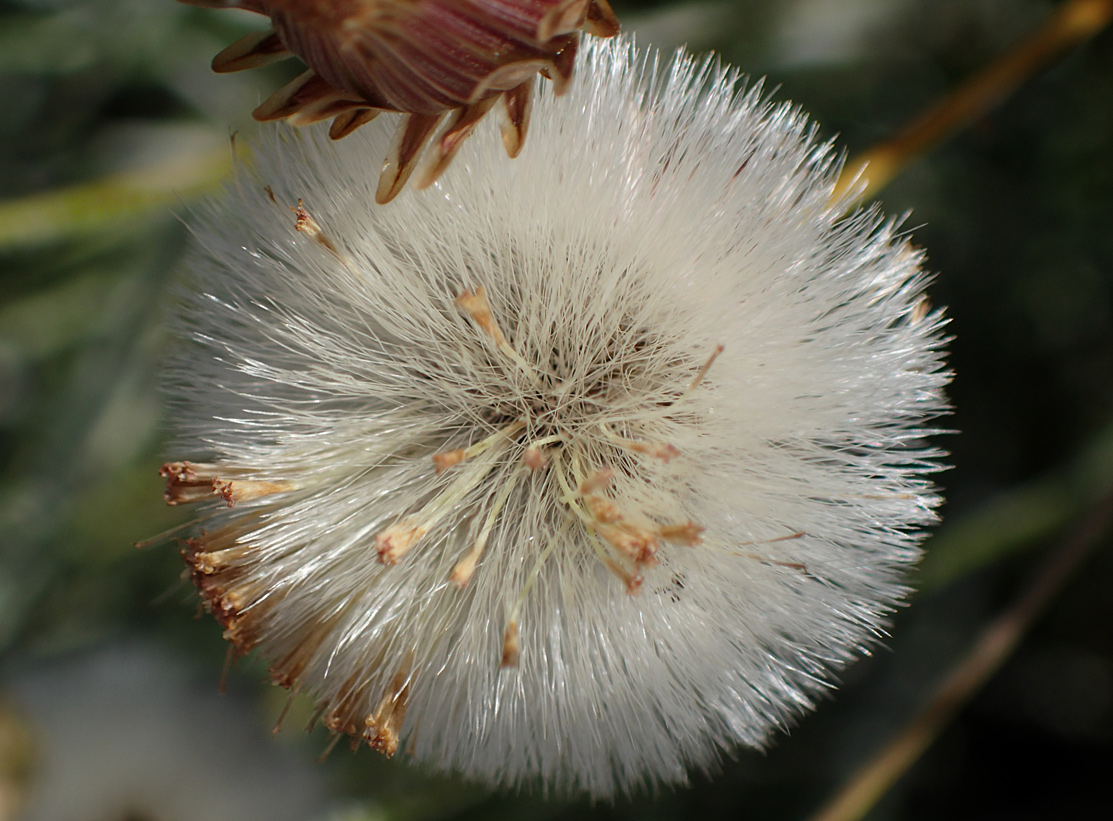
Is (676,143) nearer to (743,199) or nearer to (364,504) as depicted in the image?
(743,199)

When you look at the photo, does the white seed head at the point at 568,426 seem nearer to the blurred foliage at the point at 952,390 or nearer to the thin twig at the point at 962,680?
the thin twig at the point at 962,680

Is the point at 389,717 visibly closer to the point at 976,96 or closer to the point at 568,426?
the point at 568,426

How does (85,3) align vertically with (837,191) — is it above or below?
below

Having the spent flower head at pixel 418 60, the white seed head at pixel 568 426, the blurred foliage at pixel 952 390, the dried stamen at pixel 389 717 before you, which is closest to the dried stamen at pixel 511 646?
the white seed head at pixel 568 426

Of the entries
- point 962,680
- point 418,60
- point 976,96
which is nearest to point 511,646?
Result: point 418,60

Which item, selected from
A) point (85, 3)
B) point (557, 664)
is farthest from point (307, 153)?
point (85, 3)

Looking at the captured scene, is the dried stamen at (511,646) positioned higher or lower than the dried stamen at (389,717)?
higher

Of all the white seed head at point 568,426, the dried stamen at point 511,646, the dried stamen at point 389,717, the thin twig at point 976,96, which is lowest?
the dried stamen at point 389,717
